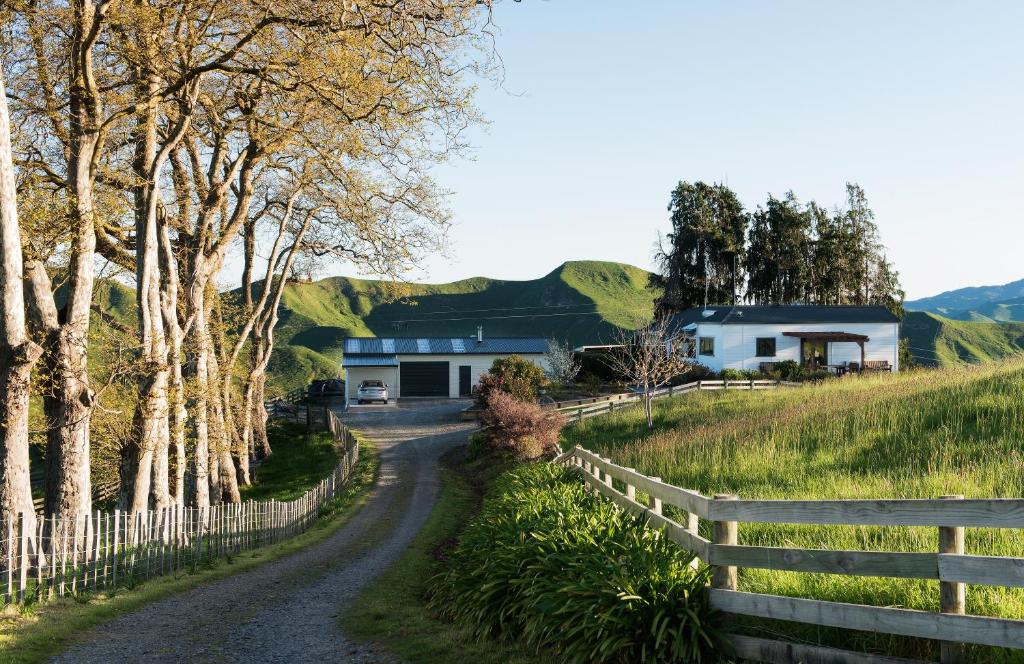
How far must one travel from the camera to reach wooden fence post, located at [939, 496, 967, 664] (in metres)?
5.19

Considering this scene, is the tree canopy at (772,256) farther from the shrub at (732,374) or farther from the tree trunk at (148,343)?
the tree trunk at (148,343)

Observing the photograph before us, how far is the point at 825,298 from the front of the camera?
75.6 meters

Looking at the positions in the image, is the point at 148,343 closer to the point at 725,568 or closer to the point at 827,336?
the point at 725,568

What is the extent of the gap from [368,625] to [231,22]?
12.7m

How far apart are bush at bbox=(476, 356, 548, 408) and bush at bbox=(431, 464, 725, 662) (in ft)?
84.6

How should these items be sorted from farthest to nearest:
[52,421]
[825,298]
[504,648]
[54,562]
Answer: [825,298] → [52,421] → [54,562] → [504,648]

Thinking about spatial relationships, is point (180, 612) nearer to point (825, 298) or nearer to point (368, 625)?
point (368, 625)

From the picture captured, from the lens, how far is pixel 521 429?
29.0 metres

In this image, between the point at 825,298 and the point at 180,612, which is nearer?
the point at 180,612

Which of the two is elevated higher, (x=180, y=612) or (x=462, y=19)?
(x=462, y=19)

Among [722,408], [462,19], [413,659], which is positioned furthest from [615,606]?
[722,408]

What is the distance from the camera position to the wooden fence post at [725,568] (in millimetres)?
6578

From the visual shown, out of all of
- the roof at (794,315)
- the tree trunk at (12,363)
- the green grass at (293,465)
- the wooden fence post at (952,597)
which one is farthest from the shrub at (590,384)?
the wooden fence post at (952,597)

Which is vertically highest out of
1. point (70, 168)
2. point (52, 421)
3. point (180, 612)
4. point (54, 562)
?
point (70, 168)
